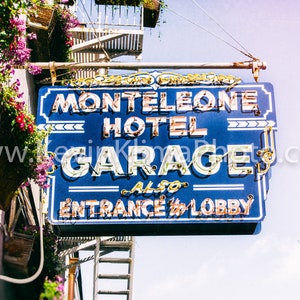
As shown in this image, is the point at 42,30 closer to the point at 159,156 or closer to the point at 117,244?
the point at 159,156

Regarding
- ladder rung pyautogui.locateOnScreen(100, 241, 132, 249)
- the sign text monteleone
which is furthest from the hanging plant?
ladder rung pyautogui.locateOnScreen(100, 241, 132, 249)

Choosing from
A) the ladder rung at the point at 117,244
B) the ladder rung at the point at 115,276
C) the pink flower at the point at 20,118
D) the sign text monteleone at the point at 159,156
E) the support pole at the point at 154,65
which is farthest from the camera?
the ladder rung at the point at 117,244

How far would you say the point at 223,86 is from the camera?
10438mm

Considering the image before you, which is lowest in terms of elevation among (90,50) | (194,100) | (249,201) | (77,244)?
(77,244)

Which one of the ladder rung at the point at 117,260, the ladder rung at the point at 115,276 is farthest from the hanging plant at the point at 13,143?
the ladder rung at the point at 117,260

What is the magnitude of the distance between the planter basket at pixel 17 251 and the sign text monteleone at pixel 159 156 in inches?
28.8

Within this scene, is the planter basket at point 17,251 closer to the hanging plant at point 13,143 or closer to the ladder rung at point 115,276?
the hanging plant at point 13,143

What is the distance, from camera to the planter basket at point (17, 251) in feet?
32.5

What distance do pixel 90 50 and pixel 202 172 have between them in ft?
27.9

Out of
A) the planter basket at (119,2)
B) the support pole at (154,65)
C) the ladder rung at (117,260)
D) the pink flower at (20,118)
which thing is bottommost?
the ladder rung at (117,260)

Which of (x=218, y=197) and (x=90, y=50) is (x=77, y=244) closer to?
(x=90, y=50)

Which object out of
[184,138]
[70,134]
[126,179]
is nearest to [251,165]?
[184,138]

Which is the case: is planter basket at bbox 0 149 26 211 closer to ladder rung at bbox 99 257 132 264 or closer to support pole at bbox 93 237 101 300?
support pole at bbox 93 237 101 300

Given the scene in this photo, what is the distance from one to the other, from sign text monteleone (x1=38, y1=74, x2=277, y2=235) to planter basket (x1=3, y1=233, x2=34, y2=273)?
73 centimetres
